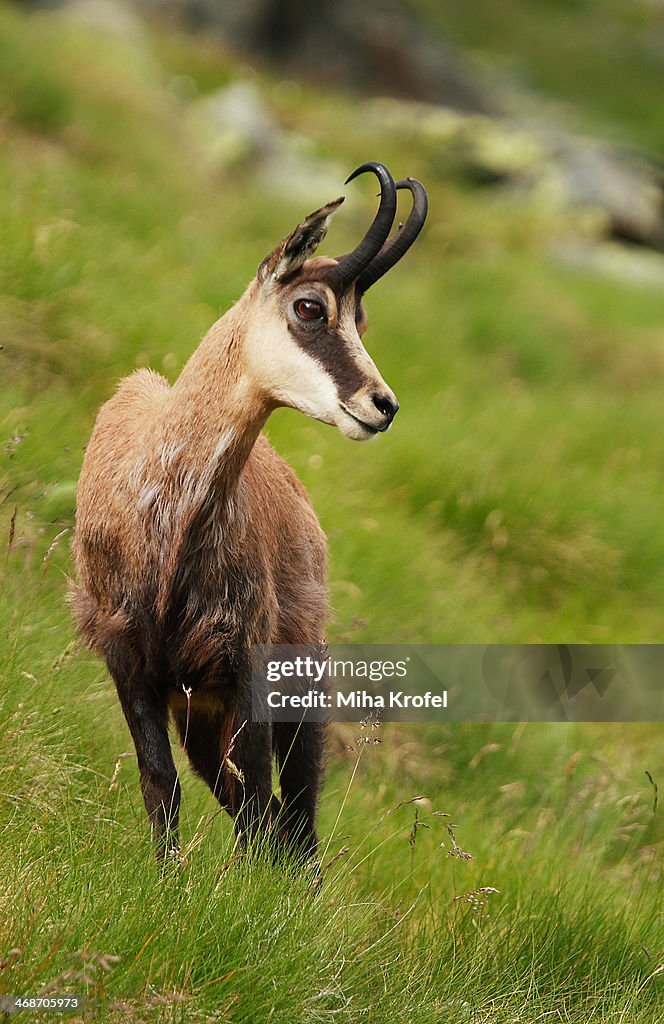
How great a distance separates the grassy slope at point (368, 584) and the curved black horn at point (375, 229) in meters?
1.67

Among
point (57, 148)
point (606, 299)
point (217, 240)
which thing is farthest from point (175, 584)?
point (606, 299)

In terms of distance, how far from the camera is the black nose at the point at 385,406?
4.41 metres

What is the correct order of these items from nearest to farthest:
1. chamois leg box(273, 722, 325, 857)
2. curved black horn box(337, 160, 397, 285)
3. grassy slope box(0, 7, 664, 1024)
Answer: grassy slope box(0, 7, 664, 1024), curved black horn box(337, 160, 397, 285), chamois leg box(273, 722, 325, 857)

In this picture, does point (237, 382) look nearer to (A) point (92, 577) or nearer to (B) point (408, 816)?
(A) point (92, 577)

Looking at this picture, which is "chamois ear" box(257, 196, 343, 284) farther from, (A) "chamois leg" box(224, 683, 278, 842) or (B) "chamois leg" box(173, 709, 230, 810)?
(B) "chamois leg" box(173, 709, 230, 810)

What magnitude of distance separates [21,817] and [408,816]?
2.79 m

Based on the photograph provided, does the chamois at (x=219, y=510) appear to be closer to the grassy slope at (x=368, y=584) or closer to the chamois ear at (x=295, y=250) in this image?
the chamois ear at (x=295, y=250)

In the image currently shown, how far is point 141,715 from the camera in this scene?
4.68m

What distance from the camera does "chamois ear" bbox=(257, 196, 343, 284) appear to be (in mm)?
4535

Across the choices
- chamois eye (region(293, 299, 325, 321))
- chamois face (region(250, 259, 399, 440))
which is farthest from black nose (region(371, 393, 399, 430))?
chamois eye (region(293, 299, 325, 321))

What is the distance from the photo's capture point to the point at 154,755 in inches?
184

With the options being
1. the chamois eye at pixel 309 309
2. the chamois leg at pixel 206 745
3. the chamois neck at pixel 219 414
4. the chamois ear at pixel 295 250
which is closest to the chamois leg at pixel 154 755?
the chamois leg at pixel 206 745

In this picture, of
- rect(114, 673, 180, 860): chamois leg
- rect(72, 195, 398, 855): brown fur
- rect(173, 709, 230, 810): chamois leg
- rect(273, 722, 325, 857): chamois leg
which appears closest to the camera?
rect(72, 195, 398, 855): brown fur

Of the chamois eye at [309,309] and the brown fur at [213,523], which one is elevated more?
the chamois eye at [309,309]
